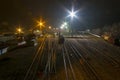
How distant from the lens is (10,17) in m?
85.6

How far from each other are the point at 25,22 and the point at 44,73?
78818mm

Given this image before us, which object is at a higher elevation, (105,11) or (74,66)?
(105,11)

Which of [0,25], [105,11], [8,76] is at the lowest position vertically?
[8,76]

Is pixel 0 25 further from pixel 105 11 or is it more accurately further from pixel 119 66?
pixel 119 66

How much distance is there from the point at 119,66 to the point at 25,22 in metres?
78.9

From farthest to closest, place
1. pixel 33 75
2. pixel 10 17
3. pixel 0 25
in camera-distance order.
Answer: pixel 10 17 < pixel 0 25 < pixel 33 75

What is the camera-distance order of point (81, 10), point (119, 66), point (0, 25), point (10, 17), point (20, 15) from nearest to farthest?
point (119, 66), point (81, 10), point (0, 25), point (10, 17), point (20, 15)

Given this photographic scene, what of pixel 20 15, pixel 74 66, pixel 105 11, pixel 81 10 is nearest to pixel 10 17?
pixel 20 15

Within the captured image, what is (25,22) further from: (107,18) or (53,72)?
(53,72)

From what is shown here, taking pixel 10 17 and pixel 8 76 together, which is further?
pixel 10 17

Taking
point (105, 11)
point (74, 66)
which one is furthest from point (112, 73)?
point (105, 11)

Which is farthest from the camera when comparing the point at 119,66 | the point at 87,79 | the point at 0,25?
the point at 0,25

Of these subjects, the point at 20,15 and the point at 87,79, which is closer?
the point at 87,79

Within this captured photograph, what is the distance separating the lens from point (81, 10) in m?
71.9
